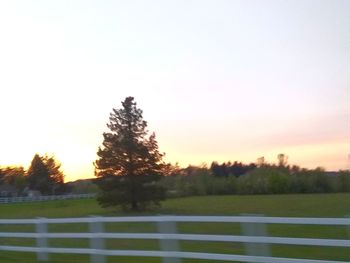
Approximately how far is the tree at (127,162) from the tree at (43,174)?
9267cm

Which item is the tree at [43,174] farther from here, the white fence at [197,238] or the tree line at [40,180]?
the white fence at [197,238]

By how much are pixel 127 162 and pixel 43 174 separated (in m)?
96.0

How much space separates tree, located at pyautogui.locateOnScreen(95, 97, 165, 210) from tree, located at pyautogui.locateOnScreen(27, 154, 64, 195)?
9267 cm

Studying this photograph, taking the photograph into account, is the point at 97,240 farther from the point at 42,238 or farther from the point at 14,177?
the point at 14,177

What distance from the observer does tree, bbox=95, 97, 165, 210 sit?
192ft

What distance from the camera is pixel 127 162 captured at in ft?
192

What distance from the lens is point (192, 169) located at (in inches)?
5261

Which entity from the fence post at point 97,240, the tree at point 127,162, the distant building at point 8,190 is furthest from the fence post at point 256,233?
the distant building at point 8,190

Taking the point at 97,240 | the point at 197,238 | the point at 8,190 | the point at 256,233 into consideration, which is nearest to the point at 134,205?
the point at 97,240

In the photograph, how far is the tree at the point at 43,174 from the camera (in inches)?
5881

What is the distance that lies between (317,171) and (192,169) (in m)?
33.6

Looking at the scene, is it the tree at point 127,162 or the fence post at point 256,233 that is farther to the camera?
the tree at point 127,162

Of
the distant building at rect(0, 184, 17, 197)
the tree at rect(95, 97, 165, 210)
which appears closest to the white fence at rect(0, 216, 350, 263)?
the tree at rect(95, 97, 165, 210)

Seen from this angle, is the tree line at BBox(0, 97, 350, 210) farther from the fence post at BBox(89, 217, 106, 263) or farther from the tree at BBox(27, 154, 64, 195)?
the fence post at BBox(89, 217, 106, 263)
